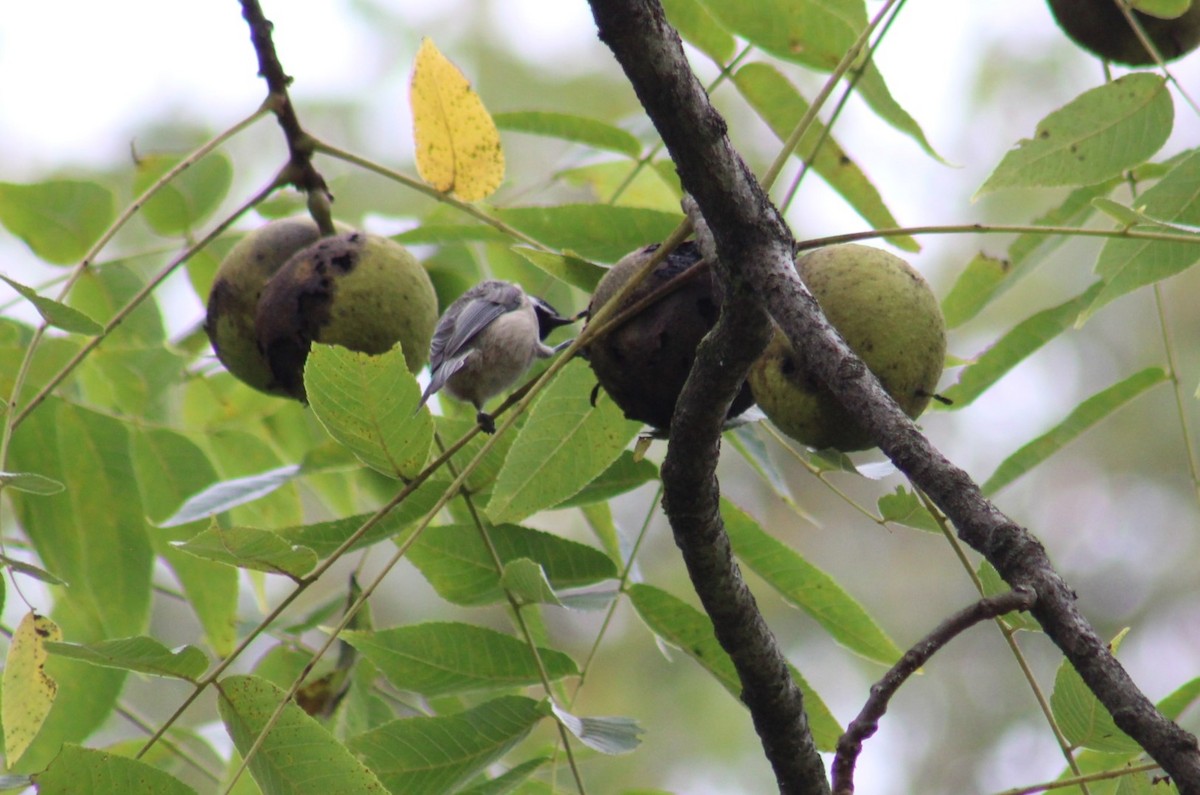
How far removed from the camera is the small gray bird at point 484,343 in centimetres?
300

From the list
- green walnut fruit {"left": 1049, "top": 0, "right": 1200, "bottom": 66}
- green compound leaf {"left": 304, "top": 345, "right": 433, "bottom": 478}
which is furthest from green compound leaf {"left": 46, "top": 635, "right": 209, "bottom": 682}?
green walnut fruit {"left": 1049, "top": 0, "right": 1200, "bottom": 66}

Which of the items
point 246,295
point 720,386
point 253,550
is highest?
point 246,295

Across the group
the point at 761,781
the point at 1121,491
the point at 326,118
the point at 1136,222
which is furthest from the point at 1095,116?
the point at 1121,491

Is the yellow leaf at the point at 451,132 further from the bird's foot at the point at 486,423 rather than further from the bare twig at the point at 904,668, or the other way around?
the bare twig at the point at 904,668

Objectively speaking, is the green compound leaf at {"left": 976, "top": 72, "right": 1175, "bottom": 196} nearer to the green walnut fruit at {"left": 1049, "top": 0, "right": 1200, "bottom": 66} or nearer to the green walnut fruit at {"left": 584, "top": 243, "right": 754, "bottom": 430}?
the green walnut fruit at {"left": 1049, "top": 0, "right": 1200, "bottom": 66}

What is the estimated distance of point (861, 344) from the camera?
1976mm

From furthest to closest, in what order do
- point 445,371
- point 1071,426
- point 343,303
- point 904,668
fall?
1. point 445,371
2. point 1071,426
3. point 343,303
4. point 904,668

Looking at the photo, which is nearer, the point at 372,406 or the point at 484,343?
the point at 372,406

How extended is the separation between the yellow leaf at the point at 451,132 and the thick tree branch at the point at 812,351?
3.48ft

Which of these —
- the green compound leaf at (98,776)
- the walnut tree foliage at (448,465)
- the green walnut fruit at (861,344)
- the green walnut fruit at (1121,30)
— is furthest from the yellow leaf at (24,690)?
the green walnut fruit at (1121,30)

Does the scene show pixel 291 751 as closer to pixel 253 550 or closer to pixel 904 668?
pixel 253 550

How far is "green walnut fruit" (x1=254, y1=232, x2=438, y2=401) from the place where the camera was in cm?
243

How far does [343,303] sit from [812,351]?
4.12 feet

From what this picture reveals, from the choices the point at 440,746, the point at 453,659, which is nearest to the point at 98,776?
the point at 440,746
